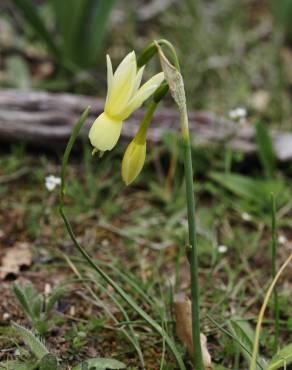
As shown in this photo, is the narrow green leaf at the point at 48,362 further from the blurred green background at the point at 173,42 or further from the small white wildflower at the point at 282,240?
the blurred green background at the point at 173,42

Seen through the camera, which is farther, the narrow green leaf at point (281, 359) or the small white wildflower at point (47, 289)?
the small white wildflower at point (47, 289)

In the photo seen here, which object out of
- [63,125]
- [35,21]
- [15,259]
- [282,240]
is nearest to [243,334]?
[282,240]

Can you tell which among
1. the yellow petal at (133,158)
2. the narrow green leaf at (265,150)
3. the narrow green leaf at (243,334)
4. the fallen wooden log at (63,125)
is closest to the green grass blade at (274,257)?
the narrow green leaf at (243,334)

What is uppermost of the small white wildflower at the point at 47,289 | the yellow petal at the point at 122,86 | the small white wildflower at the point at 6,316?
the yellow petal at the point at 122,86

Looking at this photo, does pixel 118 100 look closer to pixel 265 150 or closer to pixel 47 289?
pixel 47 289

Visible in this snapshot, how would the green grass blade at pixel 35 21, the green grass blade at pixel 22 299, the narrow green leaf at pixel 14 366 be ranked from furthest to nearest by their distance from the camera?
1. the green grass blade at pixel 35 21
2. the green grass blade at pixel 22 299
3. the narrow green leaf at pixel 14 366

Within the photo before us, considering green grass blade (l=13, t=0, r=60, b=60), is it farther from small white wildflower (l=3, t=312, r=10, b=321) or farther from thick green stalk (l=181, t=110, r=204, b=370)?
thick green stalk (l=181, t=110, r=204, b=370)
